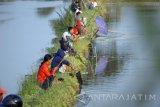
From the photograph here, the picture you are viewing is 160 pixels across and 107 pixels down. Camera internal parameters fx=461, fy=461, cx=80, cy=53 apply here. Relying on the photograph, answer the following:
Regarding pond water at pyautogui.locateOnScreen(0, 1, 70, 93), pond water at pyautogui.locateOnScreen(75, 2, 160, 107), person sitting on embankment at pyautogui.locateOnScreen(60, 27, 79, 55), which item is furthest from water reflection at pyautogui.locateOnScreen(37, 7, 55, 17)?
person sitting on embankment at pyautogui.locateOnScreen(60, 27, 79, 55)

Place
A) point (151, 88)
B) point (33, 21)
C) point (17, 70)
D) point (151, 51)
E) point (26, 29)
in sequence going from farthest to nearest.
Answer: point (33, 21), point (26, 29), point (151, 51), point (17, 70), point (151, 88)

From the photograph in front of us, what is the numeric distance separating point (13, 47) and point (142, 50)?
17.2 ft

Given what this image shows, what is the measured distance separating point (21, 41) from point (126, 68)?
728cm

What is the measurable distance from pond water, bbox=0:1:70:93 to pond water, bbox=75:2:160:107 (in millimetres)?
2005

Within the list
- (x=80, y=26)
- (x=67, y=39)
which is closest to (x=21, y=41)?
(x=80, y=26)

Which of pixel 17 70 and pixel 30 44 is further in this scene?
pixel 30 44

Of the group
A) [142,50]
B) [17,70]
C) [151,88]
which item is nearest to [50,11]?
[142,50]

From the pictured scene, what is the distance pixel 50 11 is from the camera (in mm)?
31094

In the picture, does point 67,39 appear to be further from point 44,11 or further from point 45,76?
point 44,11

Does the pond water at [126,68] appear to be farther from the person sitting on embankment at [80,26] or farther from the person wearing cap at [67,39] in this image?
the person wearing cap at [67,39]

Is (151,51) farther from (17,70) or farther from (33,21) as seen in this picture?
(33,21)

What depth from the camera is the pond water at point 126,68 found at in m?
10.3

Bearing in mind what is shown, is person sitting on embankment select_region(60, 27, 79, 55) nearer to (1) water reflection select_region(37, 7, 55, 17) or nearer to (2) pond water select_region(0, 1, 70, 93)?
(2) pond water select_region(0, 1, 70, 93)

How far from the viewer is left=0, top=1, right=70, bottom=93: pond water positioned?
1328cm
